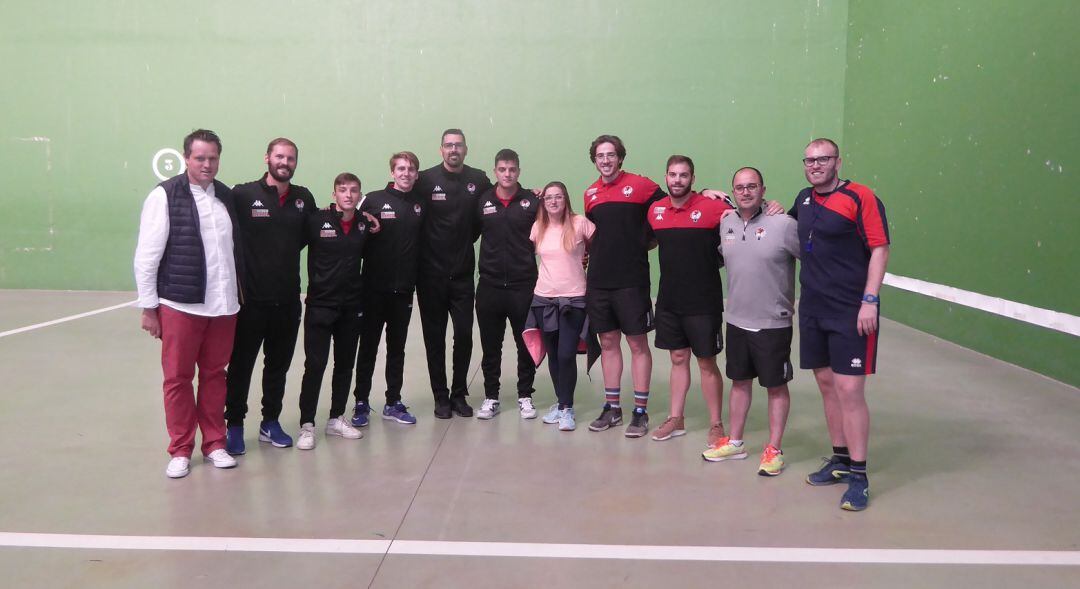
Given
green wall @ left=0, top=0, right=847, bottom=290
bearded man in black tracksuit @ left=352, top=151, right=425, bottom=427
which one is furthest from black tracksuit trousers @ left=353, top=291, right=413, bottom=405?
green wall @ left=0, top=0, right=847, bottom=290

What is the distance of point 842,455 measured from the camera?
327 centimetres

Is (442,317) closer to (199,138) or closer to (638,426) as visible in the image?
(638,426)

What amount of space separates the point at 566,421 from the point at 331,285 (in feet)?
4.40

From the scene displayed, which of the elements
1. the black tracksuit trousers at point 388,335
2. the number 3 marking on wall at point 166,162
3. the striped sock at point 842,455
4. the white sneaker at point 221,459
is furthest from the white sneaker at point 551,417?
the number 3 marking on wall at point 166,162

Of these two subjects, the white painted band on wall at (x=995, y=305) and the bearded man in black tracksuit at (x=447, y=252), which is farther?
the white painted band on wall at (x=995, y=305)

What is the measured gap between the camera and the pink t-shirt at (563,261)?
3.90 metres

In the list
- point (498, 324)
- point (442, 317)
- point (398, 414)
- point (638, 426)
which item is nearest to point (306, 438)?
point (398, 414)

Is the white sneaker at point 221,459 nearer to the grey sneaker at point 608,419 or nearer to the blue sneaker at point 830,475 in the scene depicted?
the grey sneaker at point 608,419

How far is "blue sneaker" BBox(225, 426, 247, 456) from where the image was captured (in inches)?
139

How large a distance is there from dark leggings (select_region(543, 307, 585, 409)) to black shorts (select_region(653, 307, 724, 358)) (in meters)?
0.44

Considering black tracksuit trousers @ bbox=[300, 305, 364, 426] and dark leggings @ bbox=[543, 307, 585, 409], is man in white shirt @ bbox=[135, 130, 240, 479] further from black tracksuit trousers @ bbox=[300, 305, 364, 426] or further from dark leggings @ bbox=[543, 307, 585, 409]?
dark leggings @ bbox=[543, 307, 585, 409]

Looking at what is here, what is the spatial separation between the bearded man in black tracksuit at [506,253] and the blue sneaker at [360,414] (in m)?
0.59

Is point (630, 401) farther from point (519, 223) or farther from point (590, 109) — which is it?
point (590, 109)

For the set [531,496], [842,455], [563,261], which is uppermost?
[563,261]
